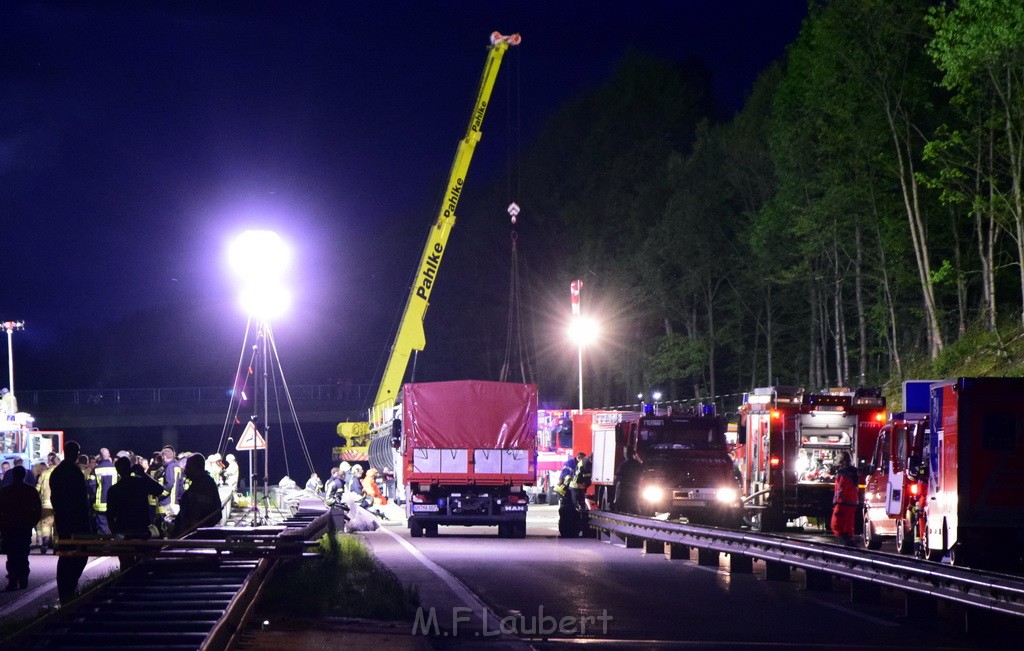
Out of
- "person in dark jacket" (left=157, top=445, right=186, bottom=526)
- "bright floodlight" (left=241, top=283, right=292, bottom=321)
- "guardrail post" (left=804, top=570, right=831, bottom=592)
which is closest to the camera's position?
"guardrail post" (left=804, top=570, right=831, bottom=592)

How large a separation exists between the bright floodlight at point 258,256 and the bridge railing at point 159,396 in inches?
2689

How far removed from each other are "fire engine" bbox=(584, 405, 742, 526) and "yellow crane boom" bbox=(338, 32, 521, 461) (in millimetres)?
25646

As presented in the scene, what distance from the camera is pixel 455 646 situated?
13.6 meters

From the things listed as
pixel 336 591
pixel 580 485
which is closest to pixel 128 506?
pixel 336 591

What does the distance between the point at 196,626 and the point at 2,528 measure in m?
7.03

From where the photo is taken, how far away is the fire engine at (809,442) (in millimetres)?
32406

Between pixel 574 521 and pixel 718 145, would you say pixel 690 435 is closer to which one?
pixel 574 521

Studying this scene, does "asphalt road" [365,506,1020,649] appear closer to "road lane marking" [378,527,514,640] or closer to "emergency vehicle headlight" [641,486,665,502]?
"road lane marking" [378,527,514,640]

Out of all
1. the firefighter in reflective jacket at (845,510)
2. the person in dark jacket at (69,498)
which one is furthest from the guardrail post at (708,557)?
the person in dark jacket at (69,498)

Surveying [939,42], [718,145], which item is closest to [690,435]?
[939,42]

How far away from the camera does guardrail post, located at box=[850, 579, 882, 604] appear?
18172 mm

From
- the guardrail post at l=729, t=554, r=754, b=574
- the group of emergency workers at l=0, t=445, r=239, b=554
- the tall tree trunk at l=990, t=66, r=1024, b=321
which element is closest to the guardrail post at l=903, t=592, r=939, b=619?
the guardrail post at l=729, t=554, r=754, b=574

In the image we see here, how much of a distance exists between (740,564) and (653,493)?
8037mm

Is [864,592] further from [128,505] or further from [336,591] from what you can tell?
[128,505]
